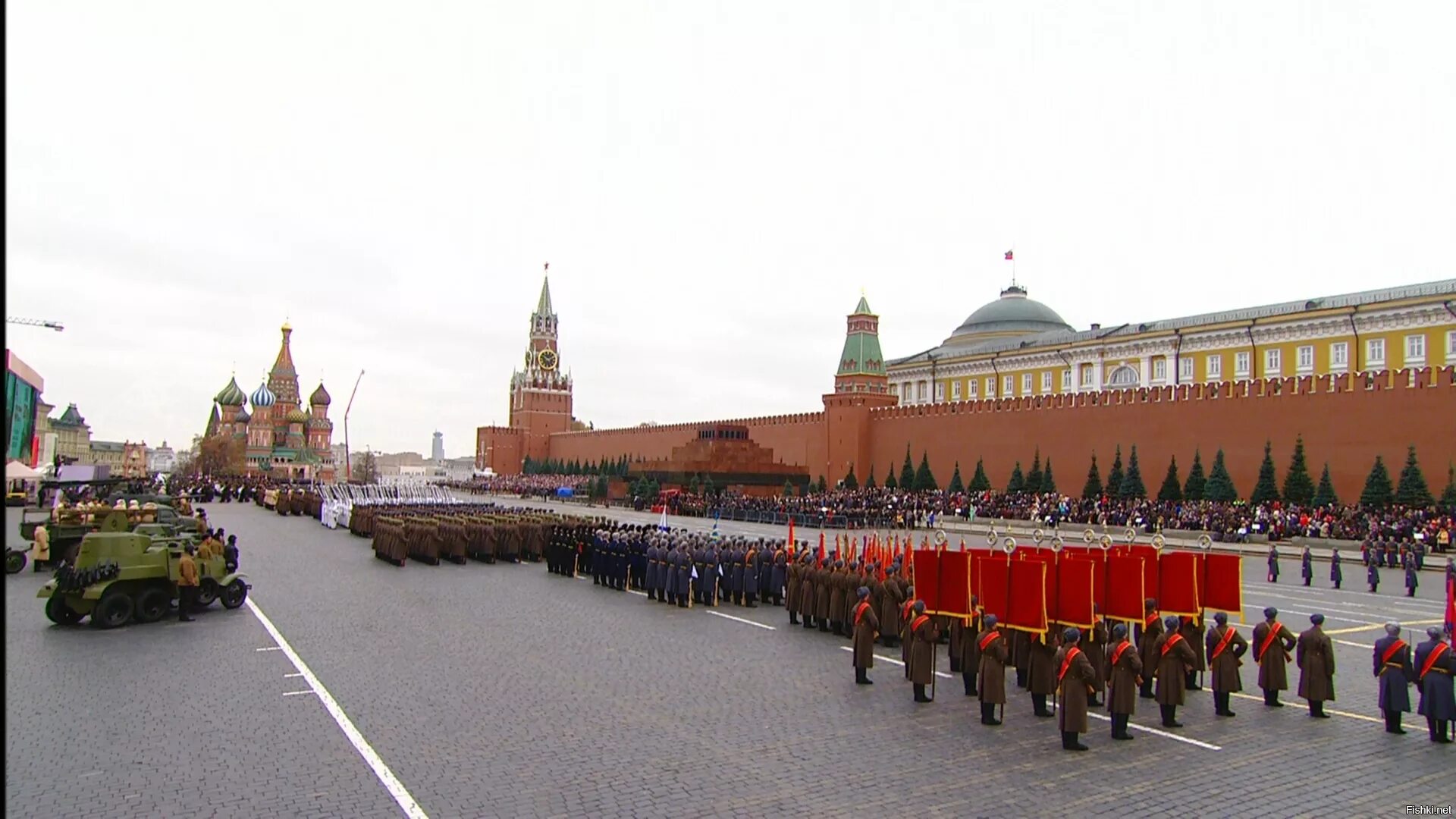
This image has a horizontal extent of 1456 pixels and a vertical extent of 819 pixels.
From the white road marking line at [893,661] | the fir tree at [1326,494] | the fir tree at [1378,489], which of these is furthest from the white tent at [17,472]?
the fir tree at [1378,489]

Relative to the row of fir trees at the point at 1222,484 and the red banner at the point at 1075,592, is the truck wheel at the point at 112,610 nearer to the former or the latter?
the red banner at the point at 1075,592

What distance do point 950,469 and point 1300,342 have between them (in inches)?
563

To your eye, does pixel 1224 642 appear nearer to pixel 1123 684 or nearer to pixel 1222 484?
pixel 1123 684

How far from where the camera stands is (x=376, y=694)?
25.2 feet

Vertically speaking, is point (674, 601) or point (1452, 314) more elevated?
point (1452, 314)

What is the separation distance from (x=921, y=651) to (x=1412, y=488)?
72.7 feet

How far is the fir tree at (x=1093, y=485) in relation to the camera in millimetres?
30116

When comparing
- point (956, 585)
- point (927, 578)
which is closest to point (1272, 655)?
point (956, 585)

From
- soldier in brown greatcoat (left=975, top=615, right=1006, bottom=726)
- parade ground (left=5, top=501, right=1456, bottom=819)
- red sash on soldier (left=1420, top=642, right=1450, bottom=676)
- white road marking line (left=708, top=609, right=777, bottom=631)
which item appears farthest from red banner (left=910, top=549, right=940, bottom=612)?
red sash on soldier (left=1420, top=642, right=1450, bottom=676)

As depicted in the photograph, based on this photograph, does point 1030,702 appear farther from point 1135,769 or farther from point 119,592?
point 119,592

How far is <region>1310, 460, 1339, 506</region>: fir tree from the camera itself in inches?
971

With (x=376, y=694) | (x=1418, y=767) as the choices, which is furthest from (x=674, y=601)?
(x=1418, y=767)

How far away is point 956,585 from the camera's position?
8.37 m

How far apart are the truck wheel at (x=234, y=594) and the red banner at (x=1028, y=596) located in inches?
395
